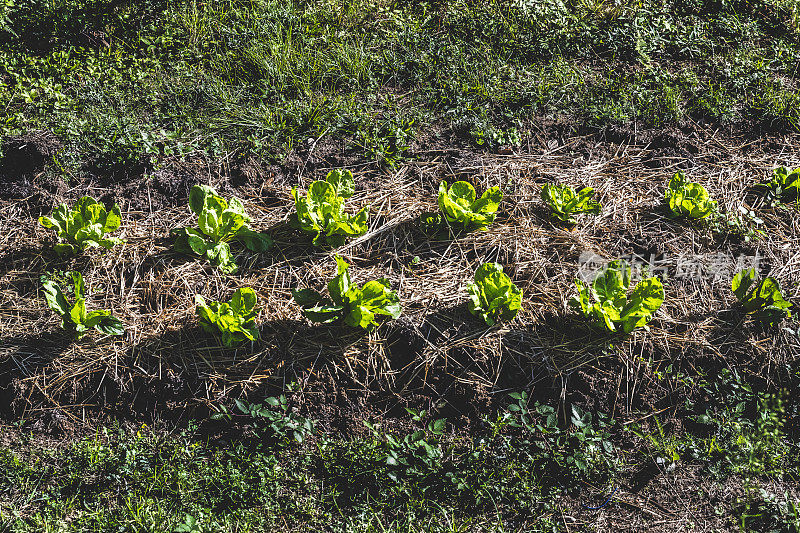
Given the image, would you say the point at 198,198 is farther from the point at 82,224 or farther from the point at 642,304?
the point at 642,304

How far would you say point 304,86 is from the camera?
13.6 ft

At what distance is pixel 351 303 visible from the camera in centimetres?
291

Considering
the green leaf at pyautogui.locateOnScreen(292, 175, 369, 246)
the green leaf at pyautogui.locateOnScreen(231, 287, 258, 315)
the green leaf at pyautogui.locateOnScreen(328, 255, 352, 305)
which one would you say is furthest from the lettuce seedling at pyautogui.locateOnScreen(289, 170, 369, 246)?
the green leaf at pyautogui.locateOnScreen(231, 287, 258, 315)

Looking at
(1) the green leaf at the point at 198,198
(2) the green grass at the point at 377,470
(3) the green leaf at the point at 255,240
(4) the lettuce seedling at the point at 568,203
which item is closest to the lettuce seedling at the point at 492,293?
(2) the green grass at the point at 377,470

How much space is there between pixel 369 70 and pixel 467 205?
146cm

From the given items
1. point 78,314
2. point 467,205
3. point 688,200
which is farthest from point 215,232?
point 688,200

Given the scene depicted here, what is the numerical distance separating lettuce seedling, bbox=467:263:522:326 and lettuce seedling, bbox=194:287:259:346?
0.98 meters

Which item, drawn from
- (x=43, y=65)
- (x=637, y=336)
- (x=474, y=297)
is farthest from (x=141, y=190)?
(x=637, y=336)

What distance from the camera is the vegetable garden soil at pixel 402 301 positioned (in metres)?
2.89

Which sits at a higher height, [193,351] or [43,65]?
[43,65]

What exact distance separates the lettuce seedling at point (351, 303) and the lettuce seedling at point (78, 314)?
81 centimetres

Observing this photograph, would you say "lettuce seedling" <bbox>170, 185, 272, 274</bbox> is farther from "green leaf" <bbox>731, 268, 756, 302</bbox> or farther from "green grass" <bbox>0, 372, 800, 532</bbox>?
"green leaf" <bbox>731, 268, 756, 302</bbox>

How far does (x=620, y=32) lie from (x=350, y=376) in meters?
3.29

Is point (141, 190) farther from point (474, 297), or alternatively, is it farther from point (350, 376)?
point (474, 297)
